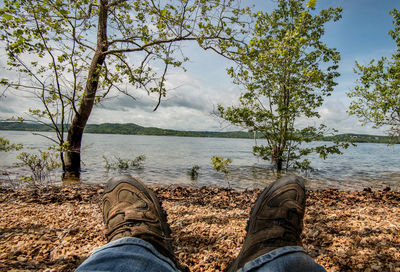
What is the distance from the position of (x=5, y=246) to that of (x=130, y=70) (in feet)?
19.5

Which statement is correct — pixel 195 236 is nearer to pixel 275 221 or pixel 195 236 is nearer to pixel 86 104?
pixel 275 221

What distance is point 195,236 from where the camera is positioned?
2.87 meters

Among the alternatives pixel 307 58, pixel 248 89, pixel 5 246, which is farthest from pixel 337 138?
pixel 5 246

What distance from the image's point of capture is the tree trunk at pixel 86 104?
6.92 meters

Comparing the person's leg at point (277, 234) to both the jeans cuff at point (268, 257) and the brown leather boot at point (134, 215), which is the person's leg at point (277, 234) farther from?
the brown leather boot at point (134, 215)

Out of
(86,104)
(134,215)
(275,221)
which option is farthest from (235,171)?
(134,215)

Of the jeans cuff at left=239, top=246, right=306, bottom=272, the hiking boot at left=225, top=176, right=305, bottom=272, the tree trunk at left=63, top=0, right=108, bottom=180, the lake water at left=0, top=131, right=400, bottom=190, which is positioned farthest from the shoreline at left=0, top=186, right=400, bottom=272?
the lake water at left=0, top=131, right=400, bottom=190

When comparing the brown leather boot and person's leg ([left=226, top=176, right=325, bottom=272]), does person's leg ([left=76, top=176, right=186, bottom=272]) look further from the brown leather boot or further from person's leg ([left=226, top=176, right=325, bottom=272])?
person's leg ([left=226, top=176, right=325, bottom=272])

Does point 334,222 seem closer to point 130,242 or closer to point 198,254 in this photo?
point 198,254

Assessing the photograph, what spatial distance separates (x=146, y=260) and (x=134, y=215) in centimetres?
73

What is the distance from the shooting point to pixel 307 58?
1036 cm

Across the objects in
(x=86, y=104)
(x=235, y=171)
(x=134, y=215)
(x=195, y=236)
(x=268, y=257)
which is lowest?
(x=235, y=171)

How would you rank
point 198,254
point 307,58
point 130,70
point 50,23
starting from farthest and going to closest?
point 307,58 < point 130,70 < point 50,23 < point 198,254

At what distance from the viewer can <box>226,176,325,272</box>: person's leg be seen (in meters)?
1.50
